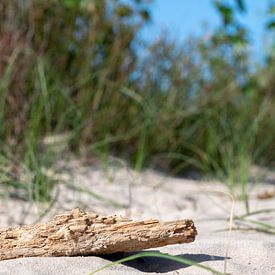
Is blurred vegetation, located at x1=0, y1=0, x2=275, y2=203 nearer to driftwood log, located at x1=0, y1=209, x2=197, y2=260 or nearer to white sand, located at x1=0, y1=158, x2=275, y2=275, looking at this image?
white sand, located at x1=0, y1=158, x2=275, y2=275

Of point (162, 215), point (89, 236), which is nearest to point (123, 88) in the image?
point (162, 215)

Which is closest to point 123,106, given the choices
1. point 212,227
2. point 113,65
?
point 113,65

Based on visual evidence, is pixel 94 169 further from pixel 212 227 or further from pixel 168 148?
pixel 212 227

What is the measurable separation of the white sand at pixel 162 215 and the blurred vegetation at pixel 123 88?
18cm

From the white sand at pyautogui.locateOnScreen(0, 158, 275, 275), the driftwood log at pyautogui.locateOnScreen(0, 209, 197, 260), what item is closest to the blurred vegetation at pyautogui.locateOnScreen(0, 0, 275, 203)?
the white sand at pyautogui.locateOnScreen(0, 158, 275, 275)

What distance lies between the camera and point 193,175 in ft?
16.2

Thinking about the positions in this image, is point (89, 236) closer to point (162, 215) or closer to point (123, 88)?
point (162, 215)

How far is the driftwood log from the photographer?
1.69m

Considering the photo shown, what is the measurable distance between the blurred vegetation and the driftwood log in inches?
75.4

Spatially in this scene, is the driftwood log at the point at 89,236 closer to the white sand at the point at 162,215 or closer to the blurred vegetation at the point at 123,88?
the white sand at the point at 162,215

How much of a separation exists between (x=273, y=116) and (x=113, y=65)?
1669 mm

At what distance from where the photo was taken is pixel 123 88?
4215mm

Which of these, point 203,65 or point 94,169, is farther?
point 203,65

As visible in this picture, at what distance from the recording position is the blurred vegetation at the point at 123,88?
3928mm
